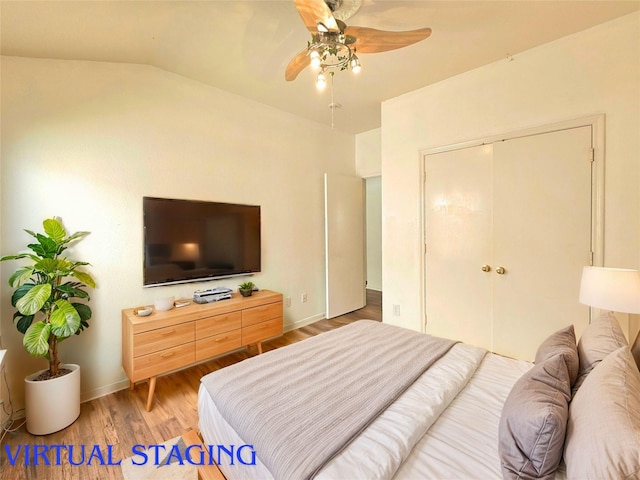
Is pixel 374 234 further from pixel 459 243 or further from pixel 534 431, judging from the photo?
pixel 534 431

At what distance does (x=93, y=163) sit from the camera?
2.20 m

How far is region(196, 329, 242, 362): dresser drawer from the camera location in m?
2.37

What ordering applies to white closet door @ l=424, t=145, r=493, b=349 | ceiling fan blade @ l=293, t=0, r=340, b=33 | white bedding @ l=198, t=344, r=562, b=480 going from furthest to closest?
white closet door @ l=424, t=145, r=493, b=349
ceiling fan blade @ l=293, t=0, r=340, b=33
white bedding @ l=198, t=344, r=562, b=480

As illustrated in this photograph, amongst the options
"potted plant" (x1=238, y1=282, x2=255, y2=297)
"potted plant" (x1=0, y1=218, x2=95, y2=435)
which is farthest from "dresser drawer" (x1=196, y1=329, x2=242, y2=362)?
"potted plant" (x1=0, y1=218, x2=95, y2=435)

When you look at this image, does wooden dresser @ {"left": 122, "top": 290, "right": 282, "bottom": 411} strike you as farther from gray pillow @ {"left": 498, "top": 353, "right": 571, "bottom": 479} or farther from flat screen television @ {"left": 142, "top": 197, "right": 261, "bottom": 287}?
gray pillow @ {"left": 498, "top": 353, "right": 571, "bottom": 479}

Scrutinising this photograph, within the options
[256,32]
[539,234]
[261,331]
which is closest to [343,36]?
[256,32]

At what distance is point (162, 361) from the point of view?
2.16 m

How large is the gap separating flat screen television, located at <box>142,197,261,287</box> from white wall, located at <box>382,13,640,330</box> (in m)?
1.64

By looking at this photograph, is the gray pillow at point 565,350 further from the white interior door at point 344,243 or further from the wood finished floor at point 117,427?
the white interior door at point 344,243

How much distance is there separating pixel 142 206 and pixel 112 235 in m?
0.33

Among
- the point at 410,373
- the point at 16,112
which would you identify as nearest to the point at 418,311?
the point at 410,373

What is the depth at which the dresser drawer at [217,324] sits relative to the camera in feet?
7.75

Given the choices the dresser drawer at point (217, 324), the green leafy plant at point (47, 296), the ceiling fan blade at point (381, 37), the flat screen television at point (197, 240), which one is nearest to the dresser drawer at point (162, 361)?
the dresser drawer at point (217, 324)

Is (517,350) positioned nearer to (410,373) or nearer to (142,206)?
(410,373)
